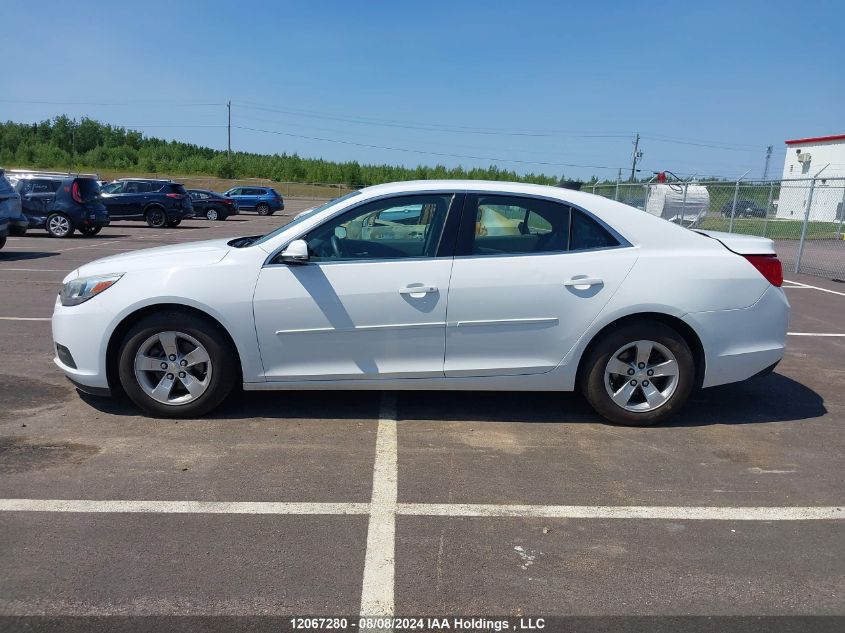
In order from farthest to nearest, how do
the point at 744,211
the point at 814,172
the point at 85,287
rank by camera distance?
the point at 814,172 → the point at 744,211 → the point at 85,287

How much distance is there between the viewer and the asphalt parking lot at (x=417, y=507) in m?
2.90

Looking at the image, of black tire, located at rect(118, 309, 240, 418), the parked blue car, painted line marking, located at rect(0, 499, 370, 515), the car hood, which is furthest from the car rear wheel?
the parked blue car

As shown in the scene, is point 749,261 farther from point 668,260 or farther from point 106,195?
point 106,195

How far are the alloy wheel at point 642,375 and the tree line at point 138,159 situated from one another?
61.5 metres

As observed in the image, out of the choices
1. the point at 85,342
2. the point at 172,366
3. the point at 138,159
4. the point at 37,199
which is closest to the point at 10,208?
the point at 37,199

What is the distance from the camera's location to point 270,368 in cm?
471

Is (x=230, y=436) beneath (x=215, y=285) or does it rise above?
beneath

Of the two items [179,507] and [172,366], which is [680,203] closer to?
[172,366]

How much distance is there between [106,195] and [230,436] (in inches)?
910

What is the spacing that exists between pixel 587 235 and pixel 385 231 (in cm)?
137

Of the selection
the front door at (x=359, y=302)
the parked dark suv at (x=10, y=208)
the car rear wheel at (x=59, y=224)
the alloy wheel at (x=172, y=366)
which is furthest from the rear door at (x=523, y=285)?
the car rear wheel at (x=59, y=224)

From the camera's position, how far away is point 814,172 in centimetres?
4078

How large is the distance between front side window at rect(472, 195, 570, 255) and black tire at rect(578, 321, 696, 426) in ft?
2.36

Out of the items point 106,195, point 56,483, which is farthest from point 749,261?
point 106,195
